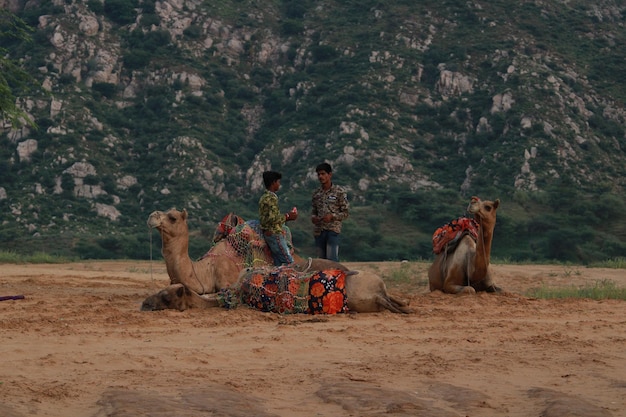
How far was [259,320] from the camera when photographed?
10.8 meters

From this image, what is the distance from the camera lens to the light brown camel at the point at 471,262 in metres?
14.0

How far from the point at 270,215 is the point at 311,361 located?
4875 millimetres

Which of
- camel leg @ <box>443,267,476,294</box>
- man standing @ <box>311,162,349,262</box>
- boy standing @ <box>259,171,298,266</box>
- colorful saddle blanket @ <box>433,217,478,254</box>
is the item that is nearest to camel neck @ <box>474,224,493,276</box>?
camel leg @ <box>443,267,476,294</box>

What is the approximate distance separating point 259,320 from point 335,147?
40059mm

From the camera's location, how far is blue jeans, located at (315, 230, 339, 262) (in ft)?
47.6

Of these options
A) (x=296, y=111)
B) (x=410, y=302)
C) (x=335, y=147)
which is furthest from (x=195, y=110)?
(x=410, y=302)

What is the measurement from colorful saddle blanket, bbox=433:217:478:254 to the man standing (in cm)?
163

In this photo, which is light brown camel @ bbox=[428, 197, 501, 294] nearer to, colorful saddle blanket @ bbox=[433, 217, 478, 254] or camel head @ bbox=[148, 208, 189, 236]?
colorful saddle blanket @ bbox=[433, 217, 478, 254]

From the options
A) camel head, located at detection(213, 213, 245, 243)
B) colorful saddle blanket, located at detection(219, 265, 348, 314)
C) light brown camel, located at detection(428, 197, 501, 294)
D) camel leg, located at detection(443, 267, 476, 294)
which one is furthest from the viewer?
camel leg, located at detection(443, 267, 476, 294)

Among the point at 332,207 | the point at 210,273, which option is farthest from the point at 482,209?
the point at 210,273

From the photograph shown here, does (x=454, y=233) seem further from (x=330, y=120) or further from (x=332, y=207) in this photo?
(x=330, y=120)

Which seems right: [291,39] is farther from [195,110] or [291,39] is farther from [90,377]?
[90,377]

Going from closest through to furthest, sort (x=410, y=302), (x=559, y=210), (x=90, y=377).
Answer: (x=90, y=377), (x=410, y=302), (x=559, y=210)

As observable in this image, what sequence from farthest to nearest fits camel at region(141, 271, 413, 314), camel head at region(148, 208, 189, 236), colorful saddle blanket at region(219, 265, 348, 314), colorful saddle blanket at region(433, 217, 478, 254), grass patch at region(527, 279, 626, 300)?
1. colorful saddle blanket at region(433, 217, 478, 254)
2. grass patch at region(527, 279, 626, 300)
3. camel head at region(148, 208, 189, 236)
4. camel at region(141, 271, 413, 314)
5. colorful saddle blanket at region(219, 265, 348, 314)
